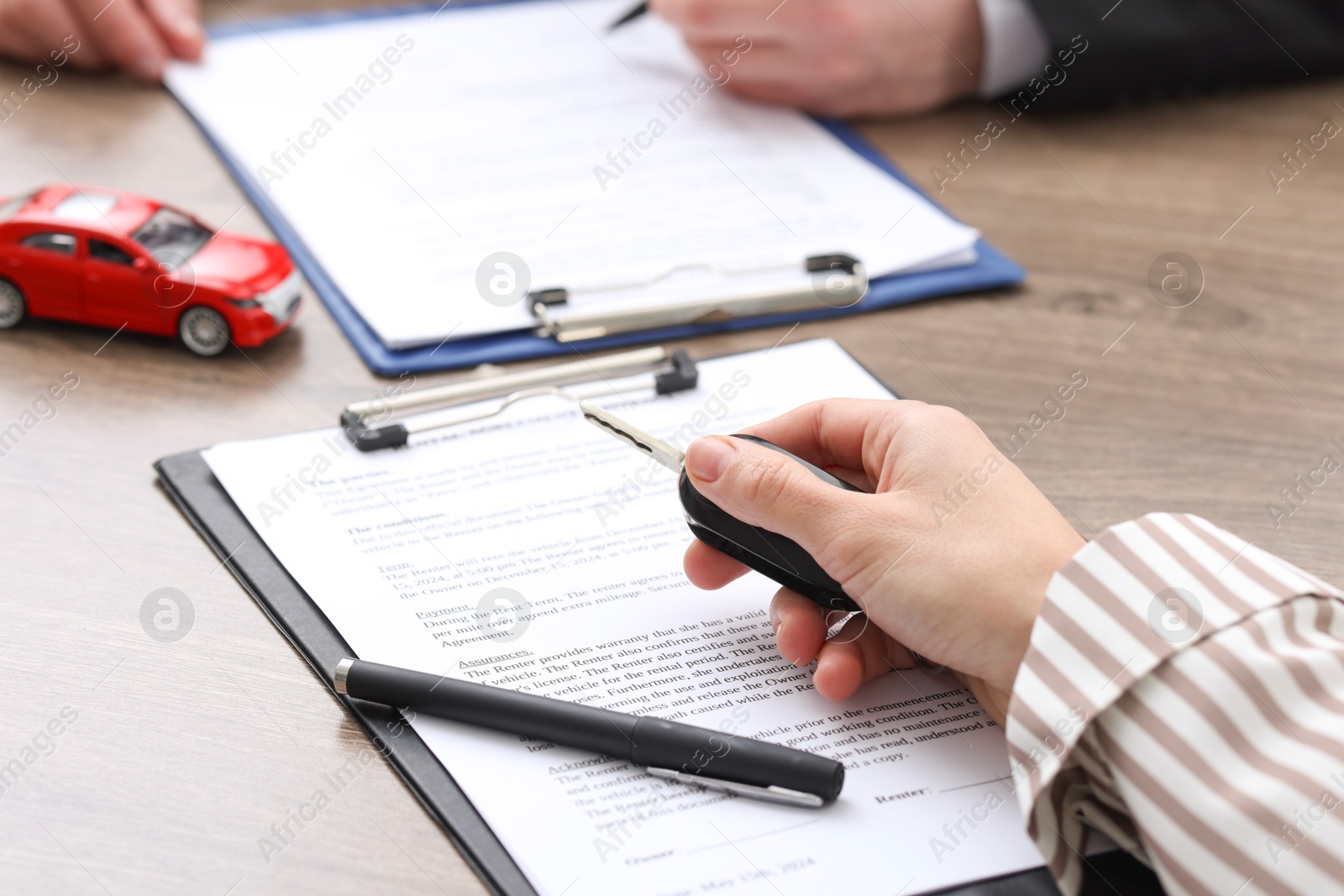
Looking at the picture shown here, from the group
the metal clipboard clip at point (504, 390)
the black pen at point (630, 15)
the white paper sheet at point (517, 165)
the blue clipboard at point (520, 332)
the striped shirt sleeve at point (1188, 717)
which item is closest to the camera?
the striped shirt sleeve at point (1188, 717)

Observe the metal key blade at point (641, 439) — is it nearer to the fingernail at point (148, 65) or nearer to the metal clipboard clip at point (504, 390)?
the metal clipboard clip at point (504, 390)

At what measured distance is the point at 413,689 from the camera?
0.62 m

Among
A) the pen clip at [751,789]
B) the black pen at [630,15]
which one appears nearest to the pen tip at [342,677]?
the pen clip at [751,789]

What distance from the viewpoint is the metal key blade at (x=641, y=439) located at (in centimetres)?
70

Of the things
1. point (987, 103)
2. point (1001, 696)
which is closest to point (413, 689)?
point (1001, 696)

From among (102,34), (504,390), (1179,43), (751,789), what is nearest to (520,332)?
(504,390)

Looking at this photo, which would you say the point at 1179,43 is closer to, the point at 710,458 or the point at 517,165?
the point at 517,165

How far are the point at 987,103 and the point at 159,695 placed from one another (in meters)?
1.17

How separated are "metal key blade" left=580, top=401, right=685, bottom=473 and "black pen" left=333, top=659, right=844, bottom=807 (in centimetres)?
16

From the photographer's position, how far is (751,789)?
58cm

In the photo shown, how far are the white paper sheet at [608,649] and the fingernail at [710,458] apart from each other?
0.33 ft

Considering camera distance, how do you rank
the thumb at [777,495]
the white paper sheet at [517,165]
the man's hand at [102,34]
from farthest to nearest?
the man's hand at [102,34] → the white paper sheet at [517,165] → the thumb at [777,495]

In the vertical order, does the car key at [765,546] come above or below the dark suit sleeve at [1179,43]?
above

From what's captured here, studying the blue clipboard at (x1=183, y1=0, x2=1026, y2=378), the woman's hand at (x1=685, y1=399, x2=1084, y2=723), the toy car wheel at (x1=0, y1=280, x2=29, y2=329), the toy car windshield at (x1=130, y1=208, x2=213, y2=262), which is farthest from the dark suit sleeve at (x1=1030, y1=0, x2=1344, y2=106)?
the toy car wheel at (x1=0, y1=280, x2=29, y2=329)
